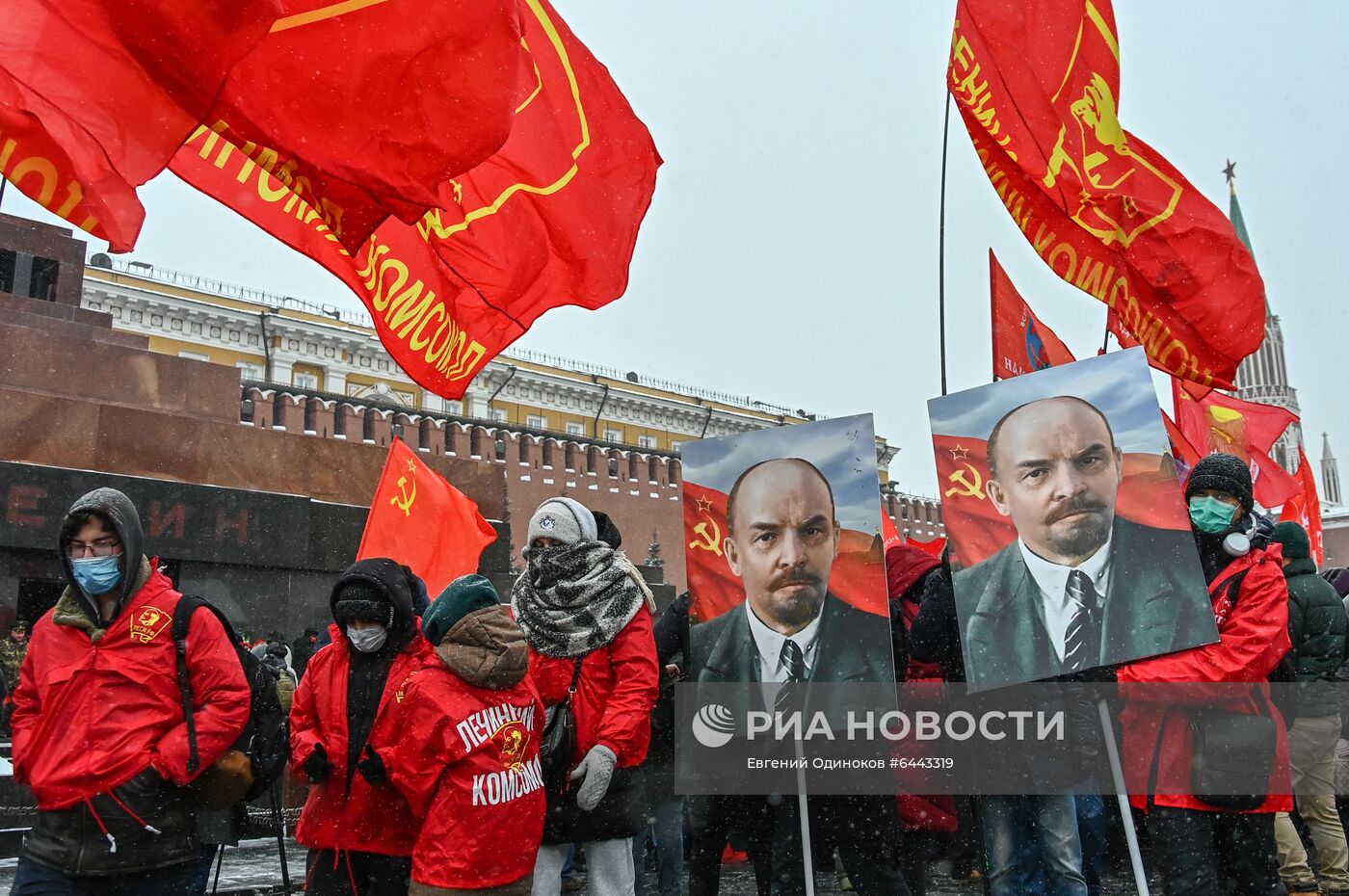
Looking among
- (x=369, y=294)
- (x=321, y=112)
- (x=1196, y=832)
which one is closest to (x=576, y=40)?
(x=369, y=294)

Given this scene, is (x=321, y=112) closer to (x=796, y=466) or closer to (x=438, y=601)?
(x=438, y=601)

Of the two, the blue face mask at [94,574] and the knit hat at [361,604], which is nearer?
the blue face mask at [94,574]

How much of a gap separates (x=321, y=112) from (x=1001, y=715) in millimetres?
2957

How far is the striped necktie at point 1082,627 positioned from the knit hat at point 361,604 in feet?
6.93

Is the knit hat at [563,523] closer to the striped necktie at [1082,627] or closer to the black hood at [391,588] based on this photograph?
the black hood at [391,588]

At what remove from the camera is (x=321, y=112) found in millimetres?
3361

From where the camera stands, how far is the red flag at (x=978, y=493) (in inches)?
144

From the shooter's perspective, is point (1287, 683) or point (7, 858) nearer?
point (1287, 683)

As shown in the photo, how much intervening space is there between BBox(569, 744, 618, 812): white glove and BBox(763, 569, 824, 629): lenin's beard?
0.84m

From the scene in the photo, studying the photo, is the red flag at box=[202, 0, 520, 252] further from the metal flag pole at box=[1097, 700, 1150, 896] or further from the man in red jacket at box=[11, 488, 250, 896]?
the metal flag pole at box=[1097, 700, 1150, 896]

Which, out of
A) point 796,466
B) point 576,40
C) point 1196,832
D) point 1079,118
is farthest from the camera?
point 1079,118

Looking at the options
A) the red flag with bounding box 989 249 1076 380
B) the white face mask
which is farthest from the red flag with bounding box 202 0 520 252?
the red flag with bounding box 989 249 1076 380

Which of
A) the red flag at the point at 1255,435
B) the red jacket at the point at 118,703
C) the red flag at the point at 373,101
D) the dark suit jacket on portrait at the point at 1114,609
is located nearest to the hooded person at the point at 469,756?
the red jacket at the point at 118,703

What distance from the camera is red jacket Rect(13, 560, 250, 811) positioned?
3.24 m
